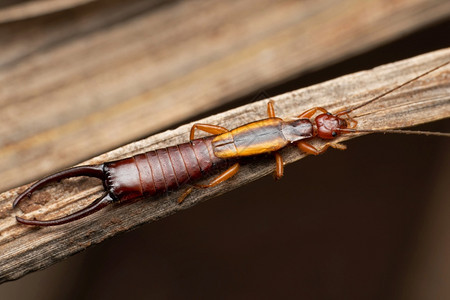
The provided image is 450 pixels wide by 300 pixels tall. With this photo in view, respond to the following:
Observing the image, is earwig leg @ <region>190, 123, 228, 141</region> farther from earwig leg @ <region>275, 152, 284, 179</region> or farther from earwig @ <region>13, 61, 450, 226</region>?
earwig leg @ <region>275, 152, 284, 179</region>

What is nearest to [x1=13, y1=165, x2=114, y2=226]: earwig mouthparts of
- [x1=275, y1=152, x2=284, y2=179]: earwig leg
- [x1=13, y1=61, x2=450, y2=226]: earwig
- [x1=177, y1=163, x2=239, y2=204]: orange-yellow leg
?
[x1=13, y1=61, x2=450, y2=226]: earwig

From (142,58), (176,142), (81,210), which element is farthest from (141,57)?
(81,210)

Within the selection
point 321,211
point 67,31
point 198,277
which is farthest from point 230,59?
point 198,277

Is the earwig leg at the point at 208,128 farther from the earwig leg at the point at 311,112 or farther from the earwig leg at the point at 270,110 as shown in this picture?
the earwig leg at the point at 311,112

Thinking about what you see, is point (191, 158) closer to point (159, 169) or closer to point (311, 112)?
point (159, 169)

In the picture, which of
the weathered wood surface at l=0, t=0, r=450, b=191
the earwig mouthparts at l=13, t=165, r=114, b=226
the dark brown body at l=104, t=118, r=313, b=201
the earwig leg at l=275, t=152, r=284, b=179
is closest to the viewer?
the earwig mouthparts at l=13, t=165, r=114, b=226

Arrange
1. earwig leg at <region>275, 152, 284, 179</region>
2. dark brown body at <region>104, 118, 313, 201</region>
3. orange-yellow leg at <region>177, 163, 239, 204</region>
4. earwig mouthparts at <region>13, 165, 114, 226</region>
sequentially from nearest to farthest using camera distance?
earwig mouthparts at <region>13, 165, 114, 226</region> < dark brown body at <region>104, 118, 313, 201</region> < orange-yellow leg at <region>177, 163, 239, 204</region> < earwig leg at <region>275, 152, 284, 179</region>

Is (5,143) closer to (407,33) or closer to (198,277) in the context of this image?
(198,277)
